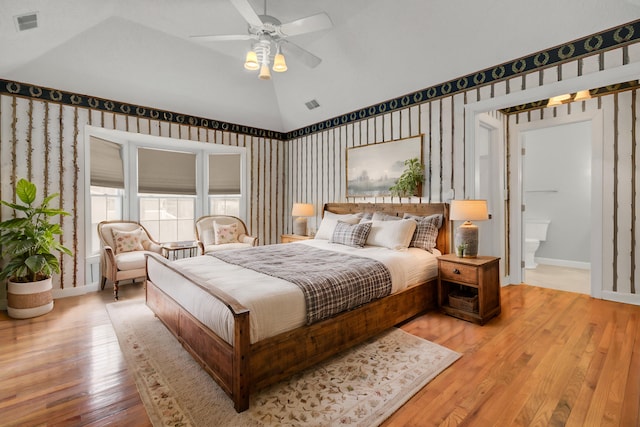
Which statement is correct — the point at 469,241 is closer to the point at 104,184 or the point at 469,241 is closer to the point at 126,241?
the point at 126,241

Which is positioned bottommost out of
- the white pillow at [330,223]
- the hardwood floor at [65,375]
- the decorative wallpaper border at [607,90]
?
the hardwood floor at [65,375]

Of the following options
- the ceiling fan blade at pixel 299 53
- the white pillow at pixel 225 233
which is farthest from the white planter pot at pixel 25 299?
the ceiling fan blade at pixel 299 53

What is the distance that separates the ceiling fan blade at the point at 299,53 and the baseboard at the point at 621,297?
4358mm

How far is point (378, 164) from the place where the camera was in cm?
463

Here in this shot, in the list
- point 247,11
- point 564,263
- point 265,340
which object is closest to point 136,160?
point 247,11

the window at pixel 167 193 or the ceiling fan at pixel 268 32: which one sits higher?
the ceiling fan at pixel 268 32

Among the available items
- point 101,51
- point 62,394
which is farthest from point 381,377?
point 101,51

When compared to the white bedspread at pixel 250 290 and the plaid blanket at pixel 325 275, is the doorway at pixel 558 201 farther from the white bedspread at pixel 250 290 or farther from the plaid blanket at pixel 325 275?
the plaid blanket at pixel 325 275

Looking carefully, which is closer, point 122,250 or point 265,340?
point 265,340

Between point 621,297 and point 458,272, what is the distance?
7.19 ft

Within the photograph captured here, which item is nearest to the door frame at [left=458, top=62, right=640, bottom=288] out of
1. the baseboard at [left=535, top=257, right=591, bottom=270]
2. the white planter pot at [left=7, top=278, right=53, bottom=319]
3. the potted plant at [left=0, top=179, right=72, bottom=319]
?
the baseboard at [left=535, top=257, right=591, bottom=270]

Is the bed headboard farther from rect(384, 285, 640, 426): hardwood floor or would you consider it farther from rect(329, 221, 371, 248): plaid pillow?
rect(384, 285, 640, 426): hardwood floor

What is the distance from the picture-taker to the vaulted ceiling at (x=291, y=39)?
2.88m

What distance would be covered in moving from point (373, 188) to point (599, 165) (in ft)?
9.28
